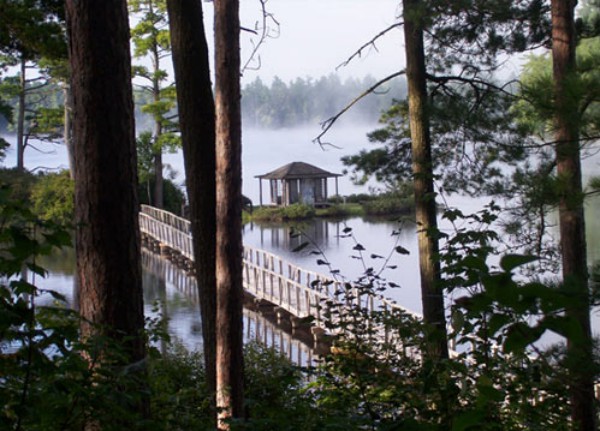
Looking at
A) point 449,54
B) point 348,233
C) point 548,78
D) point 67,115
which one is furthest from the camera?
point 67,115

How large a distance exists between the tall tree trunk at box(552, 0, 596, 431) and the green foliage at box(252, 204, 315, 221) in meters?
26.8

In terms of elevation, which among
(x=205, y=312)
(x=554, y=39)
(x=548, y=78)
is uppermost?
(x=554, y=39)

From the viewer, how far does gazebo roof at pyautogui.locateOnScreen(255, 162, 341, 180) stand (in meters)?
36.0

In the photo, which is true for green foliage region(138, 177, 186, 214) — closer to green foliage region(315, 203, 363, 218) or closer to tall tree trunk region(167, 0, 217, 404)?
green foliage region(315, 203, 363, 218)

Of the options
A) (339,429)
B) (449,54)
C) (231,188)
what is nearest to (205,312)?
(231,188)

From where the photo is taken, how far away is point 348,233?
4.66 meters

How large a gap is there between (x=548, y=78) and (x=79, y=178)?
312 centimetres

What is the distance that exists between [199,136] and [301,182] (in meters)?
29.7

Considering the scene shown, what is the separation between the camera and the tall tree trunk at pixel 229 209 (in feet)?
21.2

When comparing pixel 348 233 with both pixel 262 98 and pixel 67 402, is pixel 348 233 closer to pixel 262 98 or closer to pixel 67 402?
pixel 67 402

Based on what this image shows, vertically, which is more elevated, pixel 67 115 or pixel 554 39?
pixel 67 115

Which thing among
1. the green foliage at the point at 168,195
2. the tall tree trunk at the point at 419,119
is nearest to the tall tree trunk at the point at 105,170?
the tall tree trunk at the point at 419,119

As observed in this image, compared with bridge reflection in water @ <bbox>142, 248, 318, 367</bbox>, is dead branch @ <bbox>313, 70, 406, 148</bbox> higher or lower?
higher

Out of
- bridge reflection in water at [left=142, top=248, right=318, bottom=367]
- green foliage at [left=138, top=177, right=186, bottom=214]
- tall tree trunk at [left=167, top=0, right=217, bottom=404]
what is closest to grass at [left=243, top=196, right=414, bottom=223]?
green foliage at [left=138, top=177, right=186, bottom=214]
